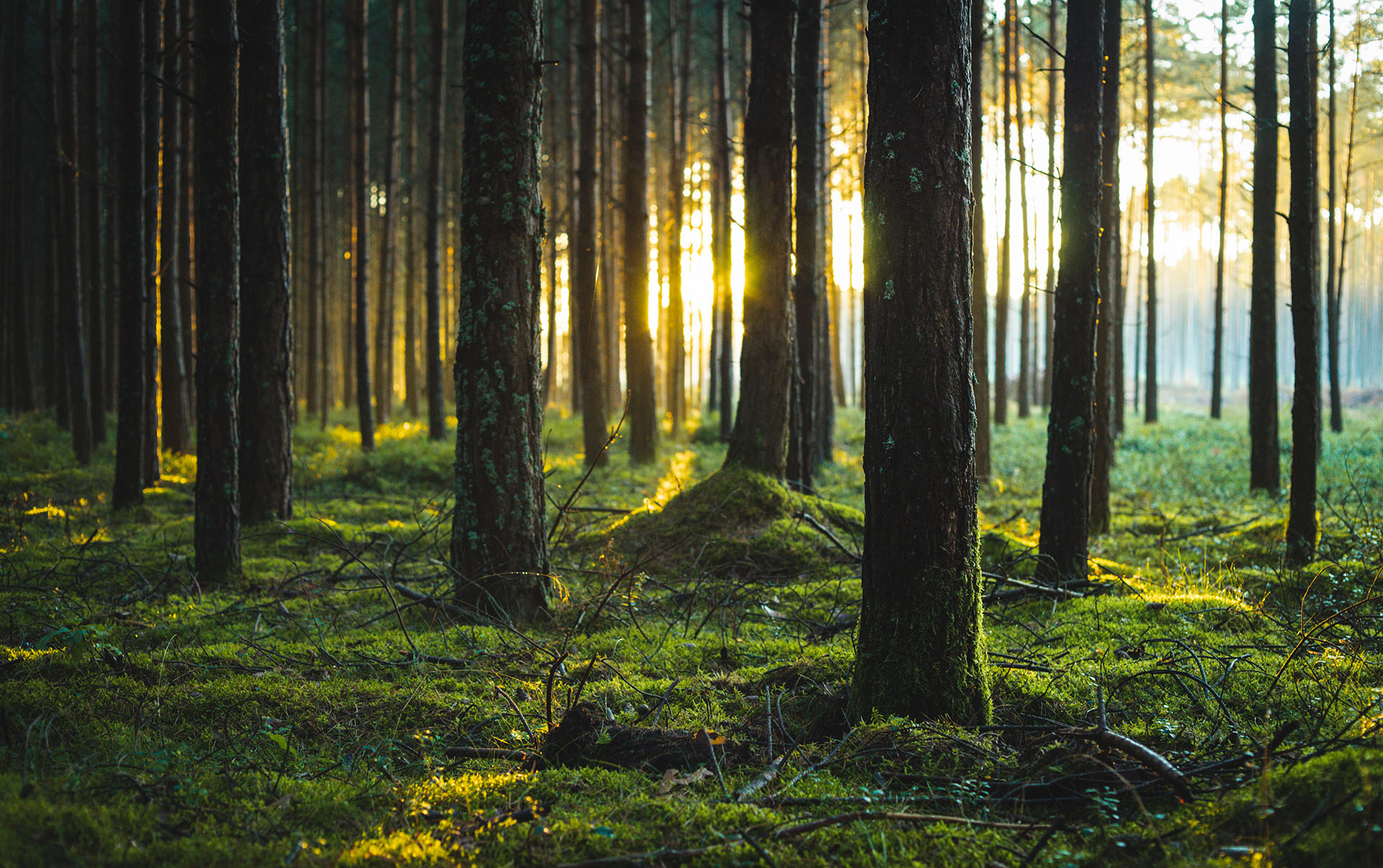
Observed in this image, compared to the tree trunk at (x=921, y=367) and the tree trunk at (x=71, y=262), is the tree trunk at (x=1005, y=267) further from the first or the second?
the tree trunk at (x=71, y=262)

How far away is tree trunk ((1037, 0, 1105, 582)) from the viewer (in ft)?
20.8

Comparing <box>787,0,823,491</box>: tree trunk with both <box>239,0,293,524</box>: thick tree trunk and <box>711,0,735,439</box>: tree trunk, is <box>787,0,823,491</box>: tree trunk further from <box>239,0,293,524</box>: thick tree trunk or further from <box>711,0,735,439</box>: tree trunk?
<box>239,0,293,524</box>: thick tree trunk

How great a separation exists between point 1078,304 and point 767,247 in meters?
3.54

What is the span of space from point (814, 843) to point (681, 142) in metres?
18.2

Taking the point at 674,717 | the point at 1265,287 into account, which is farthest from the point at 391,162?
the point at 1265,287

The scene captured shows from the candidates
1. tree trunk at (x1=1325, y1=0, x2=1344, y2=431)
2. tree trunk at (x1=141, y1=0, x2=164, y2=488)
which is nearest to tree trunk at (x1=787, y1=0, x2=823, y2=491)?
tree trunk at (x1=141, y1=0, x2=164, y2=488)

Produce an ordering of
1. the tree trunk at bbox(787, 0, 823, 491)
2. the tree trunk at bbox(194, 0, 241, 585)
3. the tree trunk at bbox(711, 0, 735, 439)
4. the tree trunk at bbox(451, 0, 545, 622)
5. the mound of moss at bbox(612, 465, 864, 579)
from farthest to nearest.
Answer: the tree trunk at bbox(711, 0, 735, 439)
the tree trunk at bbox(787, 0, 823, 491)
the mound of moss at bbox(612, 465, 864, 579)
the tree trunk at bbox(194, 0, 241, 585)
the tree trunk at bbox(451, 0, 545, 622)

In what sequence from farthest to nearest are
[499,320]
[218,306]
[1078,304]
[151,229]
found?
1. [151,229]
2. [1078,304]
3. [218,306]
4. [499,320]

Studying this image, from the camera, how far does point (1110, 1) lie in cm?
789

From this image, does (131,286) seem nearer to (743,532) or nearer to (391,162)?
(743,532)

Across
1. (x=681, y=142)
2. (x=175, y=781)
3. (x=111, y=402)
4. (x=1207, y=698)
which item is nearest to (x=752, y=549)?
(x=1207, y=698)

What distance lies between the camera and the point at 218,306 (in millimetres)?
6203

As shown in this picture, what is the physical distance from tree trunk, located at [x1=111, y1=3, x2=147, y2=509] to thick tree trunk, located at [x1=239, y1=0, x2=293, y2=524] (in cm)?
232

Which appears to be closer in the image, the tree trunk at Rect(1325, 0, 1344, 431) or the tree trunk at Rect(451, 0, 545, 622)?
the tree trunk at Rect(451, 0, 545, 622)
